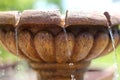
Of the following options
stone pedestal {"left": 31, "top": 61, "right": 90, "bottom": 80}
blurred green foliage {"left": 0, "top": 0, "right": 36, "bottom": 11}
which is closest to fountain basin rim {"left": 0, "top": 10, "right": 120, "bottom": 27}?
stone pedestal {"left": 31, "top": 61, "right": 90, "bottom": 80}

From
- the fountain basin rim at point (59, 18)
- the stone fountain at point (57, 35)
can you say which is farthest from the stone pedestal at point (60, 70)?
the fountain basin rim at point (59, 18)

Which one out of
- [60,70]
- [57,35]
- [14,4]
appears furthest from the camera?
[14,4]

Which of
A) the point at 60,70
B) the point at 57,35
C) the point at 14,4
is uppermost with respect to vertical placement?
the point at 14,4

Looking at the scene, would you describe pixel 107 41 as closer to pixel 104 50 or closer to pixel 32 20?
pixel 104 50

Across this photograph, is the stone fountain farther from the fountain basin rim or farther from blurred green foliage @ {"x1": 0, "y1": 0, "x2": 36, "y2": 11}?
blurred green foliage @ {"x1": 0, "y1": 0, "x2": 36, "y2": 11}

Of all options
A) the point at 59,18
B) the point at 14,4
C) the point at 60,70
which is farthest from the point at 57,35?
the point at 14,4

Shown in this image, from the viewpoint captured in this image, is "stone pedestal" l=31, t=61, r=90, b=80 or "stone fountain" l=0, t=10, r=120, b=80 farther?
"stone pedestal" l=31, t=61, r=90, b=80

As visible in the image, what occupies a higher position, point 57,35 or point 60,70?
point 57,35

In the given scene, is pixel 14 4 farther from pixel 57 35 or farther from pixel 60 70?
pixel 57 35

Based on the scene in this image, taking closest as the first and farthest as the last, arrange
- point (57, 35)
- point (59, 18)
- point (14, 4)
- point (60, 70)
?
point (59, 18) → point (57, 35) → point (60, 70) → point (14, 4)

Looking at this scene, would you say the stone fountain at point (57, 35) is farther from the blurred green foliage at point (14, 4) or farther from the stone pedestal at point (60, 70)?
the blurred green foliage at point (14, 4)
